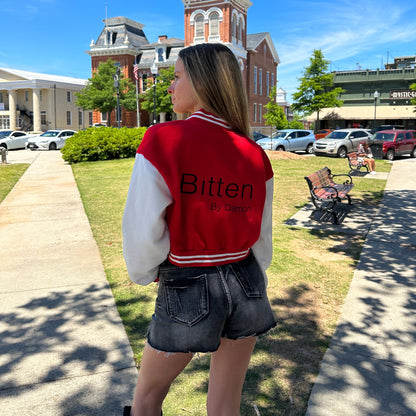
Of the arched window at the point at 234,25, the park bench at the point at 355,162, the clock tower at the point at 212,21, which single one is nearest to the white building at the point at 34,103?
the clock tower at the point at 212,21

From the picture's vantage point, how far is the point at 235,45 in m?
48.5

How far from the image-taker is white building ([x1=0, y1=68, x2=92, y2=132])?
62.0m

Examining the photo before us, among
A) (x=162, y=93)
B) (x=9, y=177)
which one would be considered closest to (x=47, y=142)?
(x=162, y=93)

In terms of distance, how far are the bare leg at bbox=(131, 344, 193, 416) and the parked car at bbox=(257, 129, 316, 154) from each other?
23.6m

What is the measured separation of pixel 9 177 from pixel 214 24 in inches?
1477

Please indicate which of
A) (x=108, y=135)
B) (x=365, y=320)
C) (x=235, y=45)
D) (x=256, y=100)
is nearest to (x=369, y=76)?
(x=256, y=100)

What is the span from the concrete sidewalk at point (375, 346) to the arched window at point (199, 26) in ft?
149

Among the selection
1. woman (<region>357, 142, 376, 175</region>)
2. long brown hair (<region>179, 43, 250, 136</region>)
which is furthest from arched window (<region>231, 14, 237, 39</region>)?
long brown hair (<region>179, 43, 250, 136</region>)

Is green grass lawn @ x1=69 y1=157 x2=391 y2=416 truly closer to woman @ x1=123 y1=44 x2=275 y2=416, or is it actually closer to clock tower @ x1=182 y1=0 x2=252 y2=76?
woman @ x1=123 y1=44 x2=275 y2=416

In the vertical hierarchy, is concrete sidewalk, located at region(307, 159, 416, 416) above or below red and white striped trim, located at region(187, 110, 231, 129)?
below

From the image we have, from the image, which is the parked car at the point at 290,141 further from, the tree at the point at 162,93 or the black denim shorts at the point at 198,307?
the tree at the point at 162,93

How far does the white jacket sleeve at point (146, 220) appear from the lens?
1.56 meters

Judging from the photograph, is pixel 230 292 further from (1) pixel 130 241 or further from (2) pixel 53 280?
(2) pixel 53 280

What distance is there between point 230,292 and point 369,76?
73.2 m
